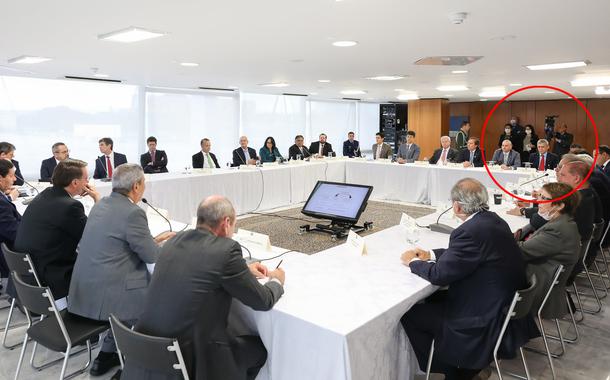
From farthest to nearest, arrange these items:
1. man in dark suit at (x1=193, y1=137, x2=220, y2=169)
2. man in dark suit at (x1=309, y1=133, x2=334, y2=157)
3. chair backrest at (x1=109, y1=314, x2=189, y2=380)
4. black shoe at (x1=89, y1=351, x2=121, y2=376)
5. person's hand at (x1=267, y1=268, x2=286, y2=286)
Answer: man in dark suit at (x1=309, y1=133, x2=334, y2=157)
man in dark suit at (x1=193, y1=137, x2=220, y2=169)
black shoe at (x1=89, y1=351, x2=121, y2=376)
person's hand at (x1=267, y1=268, x2=286, y2=286)
chair backrest at (x1=109, y1=314, x2=189, y2=380)

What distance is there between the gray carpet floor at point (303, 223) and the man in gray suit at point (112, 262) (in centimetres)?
223

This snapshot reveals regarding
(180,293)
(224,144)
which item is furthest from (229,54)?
(224,144)

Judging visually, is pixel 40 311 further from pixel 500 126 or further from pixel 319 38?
pixel 500 126

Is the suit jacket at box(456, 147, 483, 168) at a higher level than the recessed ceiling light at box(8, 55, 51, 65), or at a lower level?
lower

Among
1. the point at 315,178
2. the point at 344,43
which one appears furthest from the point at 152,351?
the point at 315,178

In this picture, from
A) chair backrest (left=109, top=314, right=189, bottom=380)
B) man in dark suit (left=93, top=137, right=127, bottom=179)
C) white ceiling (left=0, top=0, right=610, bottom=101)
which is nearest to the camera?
chair backrest (left=109, top=314, right=189, bottom=380)

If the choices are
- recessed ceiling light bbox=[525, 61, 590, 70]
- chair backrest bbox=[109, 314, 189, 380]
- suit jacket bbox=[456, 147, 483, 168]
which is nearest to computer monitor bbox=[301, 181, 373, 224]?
chair backrest bbox=[109, 314, 189, 380]

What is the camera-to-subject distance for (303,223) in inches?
243

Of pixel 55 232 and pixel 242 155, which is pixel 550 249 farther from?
pixel 242 155

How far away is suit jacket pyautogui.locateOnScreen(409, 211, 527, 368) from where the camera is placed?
208 cm

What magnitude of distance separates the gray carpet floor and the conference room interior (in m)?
0.04

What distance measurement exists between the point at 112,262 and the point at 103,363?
0.76 meters

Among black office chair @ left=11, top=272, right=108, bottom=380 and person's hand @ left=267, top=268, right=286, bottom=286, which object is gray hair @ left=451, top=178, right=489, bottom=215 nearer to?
person's hand @ left=267, top=268, right=286, bottom=286

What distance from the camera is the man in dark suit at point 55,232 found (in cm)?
254
